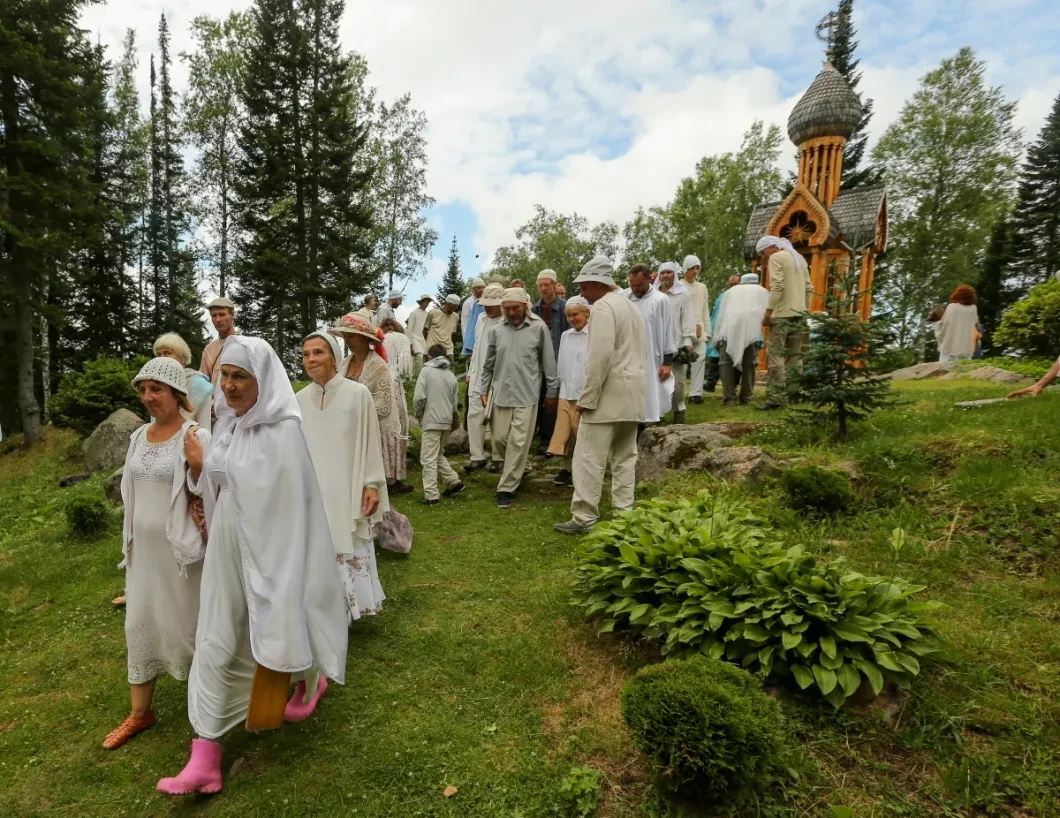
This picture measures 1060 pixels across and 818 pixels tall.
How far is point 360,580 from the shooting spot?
403 centimetres

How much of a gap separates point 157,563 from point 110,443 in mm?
10990

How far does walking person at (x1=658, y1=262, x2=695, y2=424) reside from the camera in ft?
27.2

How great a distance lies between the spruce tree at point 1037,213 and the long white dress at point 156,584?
134ft

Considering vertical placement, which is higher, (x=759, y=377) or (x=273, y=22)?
(x=273, y=22)

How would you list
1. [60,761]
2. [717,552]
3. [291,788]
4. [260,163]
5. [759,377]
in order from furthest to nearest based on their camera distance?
[260,163] < [759,377] < [717,552] < [60,761] < [291,788]

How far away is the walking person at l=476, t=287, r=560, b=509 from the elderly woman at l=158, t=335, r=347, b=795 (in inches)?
153

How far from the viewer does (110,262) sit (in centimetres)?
2428

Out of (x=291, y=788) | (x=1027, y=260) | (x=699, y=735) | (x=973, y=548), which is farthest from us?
(x=1027, y=260)

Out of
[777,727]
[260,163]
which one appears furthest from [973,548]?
[260,163]

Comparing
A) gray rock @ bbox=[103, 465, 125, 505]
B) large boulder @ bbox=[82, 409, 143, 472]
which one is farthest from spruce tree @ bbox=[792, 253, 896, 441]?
large boulder @ bbox=[82, 409, 143, 472]

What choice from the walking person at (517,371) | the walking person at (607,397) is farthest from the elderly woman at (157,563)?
the walking person at (517,371)

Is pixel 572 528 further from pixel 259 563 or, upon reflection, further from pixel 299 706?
pixel 259 563

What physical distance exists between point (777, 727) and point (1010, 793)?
0.91 metres

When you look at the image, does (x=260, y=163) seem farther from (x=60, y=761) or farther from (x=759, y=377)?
(x=60, y=761)
